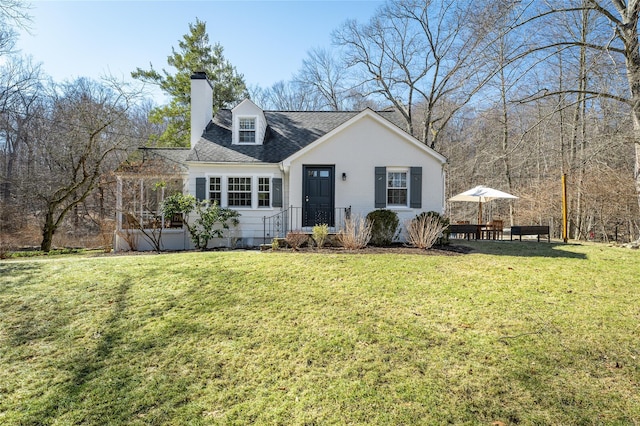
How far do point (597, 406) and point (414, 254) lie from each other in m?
6.13

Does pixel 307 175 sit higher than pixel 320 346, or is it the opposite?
pixel 307 175

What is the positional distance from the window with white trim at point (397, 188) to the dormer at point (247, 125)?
5684 mm

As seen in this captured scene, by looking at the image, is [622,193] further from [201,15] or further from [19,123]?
[19,123]

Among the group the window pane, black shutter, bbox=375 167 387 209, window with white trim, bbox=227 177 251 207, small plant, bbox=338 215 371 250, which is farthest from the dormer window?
small plant, bbox=338 215 371 250

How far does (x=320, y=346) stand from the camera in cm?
457

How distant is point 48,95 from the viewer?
75.9ft

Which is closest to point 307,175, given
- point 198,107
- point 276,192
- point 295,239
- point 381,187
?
point 276,192

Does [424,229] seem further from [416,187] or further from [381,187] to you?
[381,187]

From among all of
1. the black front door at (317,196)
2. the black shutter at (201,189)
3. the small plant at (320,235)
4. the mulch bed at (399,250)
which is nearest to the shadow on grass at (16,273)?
the black shutter at (201,189)

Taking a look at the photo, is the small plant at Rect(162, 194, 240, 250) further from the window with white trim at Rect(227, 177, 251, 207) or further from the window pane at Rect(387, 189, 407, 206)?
the window pane at Rect(387, 189, 407, 206)

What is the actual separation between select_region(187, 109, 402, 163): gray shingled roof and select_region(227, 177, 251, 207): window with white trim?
75 cm

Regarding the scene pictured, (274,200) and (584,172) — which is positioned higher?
(584,172)

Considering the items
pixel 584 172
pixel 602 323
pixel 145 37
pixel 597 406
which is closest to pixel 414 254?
pixel 602 323

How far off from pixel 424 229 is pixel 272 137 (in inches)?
305
